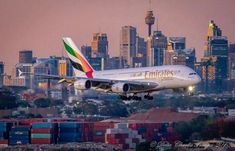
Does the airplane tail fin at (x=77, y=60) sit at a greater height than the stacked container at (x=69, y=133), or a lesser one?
greater

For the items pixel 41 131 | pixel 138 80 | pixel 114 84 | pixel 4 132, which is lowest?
pixel 4 132

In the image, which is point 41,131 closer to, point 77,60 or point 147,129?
point 147,129

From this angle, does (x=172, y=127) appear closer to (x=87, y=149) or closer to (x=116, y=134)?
(x=116, y=134)

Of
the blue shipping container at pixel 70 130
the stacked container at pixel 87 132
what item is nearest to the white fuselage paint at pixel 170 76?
the stacked container at pixel 87 132

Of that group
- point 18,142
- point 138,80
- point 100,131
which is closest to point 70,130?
point 100,131

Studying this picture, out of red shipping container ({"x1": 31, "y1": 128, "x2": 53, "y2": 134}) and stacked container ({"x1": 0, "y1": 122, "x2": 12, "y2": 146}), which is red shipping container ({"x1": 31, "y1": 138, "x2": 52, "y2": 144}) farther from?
stacked container ({"x1": 0, "y1": 122, "x2": 12, "y2": 146})

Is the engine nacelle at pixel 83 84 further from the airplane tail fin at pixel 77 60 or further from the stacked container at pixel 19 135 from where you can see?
the stacked container at pixel 19 135

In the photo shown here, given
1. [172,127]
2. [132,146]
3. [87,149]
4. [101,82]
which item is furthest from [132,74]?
[172,127]
